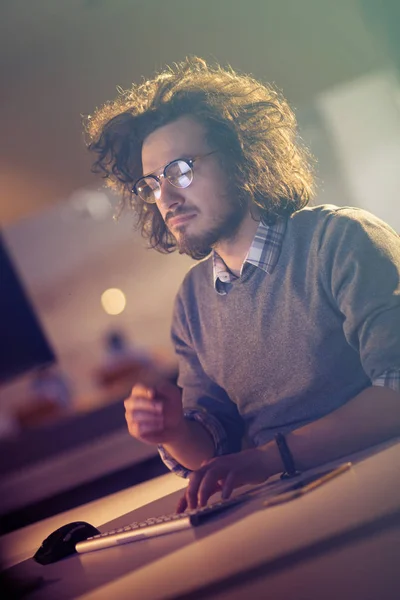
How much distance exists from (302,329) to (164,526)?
37 cm

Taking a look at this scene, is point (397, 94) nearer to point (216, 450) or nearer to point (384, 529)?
point (216, 450)

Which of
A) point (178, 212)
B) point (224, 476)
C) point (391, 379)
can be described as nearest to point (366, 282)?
point (391, 379)

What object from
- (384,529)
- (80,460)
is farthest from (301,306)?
(80,460)

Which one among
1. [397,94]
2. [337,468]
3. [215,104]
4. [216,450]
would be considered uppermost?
[215,104]

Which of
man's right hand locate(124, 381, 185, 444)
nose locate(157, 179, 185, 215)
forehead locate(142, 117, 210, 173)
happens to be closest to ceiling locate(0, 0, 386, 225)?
forehead locate(142, 117, 210, 173)

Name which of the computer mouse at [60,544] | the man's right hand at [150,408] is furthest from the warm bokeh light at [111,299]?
the computer mouse at [60,544]

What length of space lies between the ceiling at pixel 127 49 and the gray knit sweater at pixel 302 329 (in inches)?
18.4

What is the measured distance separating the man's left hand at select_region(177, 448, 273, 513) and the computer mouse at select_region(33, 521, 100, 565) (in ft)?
0.47

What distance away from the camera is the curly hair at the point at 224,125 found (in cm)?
93

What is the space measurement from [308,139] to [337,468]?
781 millimetres

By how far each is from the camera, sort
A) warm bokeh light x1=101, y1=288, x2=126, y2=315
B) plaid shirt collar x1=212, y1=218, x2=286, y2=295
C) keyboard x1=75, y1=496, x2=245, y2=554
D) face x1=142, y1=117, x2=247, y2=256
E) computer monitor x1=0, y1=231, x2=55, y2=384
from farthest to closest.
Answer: warm bokeh light x1=101, y1=288, x2=126, y2=315
computer monitor x1=0, y1=231, x2=55, y2=384
face x1=142, y1=117, x2=247, y2=256
plaid shirt collar x1=212, y1=218, x2=286, y2=295
keyboard x1=75, y1=496, x2=245, y2=554

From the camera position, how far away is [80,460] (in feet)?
5.39

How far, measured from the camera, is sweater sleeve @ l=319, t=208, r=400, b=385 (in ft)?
1.96

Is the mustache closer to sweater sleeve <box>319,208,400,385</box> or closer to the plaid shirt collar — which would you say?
the plaid shirt collar
